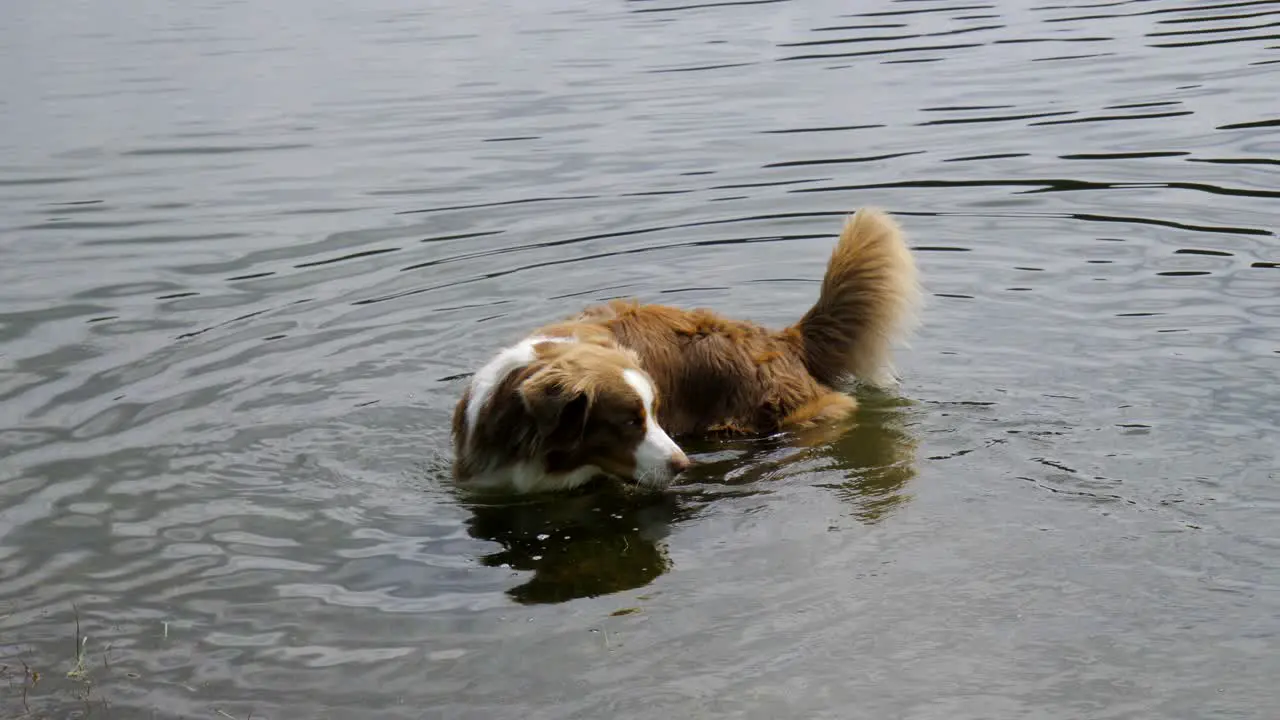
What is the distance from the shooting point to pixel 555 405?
6.63 meters

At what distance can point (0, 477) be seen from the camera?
720 cm

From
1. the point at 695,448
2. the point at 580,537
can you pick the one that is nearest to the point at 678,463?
the point at 580,537

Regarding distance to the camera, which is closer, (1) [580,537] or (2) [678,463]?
(1) [580,537]

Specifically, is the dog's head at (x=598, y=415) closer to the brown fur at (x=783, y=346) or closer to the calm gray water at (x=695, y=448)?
the calm gray water at (x=695, y=448)

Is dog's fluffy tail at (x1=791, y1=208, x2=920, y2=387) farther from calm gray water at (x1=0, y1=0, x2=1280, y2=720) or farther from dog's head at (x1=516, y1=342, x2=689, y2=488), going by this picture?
dog's head at (x1=516, y1=342, x2=689, y2=488)

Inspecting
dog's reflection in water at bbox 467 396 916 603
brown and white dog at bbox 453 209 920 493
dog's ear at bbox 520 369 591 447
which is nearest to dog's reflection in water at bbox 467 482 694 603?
dog's reflection in water at bbox 467 396 916 603

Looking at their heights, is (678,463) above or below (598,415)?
below

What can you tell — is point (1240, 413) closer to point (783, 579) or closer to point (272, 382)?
point (783, 579)

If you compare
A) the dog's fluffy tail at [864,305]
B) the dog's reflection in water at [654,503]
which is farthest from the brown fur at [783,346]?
the dog's reflection in water at [654,503]

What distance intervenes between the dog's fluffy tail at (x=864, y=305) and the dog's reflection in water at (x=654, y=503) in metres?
0.33

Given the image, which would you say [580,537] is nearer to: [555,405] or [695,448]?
[555,405]

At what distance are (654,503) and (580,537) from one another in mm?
466

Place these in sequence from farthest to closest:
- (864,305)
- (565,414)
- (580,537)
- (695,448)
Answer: (864,305) → (695,448) → (565,414) → (580,537)

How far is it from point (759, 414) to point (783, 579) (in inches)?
76.9
